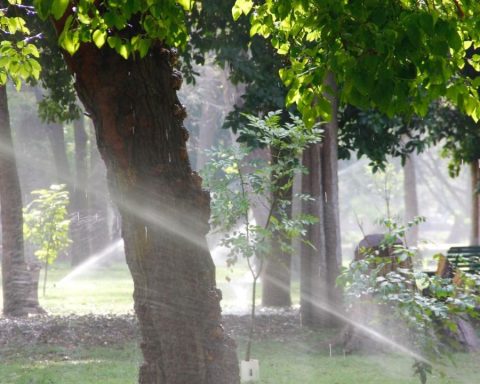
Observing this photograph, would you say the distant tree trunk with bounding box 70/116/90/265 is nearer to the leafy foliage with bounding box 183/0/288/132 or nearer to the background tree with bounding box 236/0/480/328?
the leafy foliage with bounding box 183/0/288/132

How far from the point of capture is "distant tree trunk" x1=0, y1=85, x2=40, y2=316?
17.2 m

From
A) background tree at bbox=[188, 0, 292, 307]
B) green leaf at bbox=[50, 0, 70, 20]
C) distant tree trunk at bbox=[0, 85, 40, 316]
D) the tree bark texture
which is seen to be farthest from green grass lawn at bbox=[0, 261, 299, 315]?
green leaf at bbox=[50, 0, 70, 20]

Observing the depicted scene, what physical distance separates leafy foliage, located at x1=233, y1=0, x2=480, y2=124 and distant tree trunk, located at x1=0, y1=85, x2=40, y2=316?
11.2 m

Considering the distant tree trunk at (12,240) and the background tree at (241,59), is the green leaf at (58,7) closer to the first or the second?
the background tree at (241,59)

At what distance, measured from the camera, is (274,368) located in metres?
12.1

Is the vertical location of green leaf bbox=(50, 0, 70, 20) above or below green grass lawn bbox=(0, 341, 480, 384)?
above

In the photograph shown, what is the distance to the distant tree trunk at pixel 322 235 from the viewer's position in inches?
632

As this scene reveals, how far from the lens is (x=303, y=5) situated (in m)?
5.90

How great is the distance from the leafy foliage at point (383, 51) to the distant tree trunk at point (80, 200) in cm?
3059

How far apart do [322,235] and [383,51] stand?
10.9 metres

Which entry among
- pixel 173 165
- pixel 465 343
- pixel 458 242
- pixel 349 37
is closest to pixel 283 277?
pixel 465 343

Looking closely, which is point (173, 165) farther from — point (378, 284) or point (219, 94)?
point (219, 94)

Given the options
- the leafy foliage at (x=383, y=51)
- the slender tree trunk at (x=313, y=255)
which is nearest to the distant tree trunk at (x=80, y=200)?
the slender tree trunk at (x=313, y=255)

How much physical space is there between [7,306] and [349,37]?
12.9m
